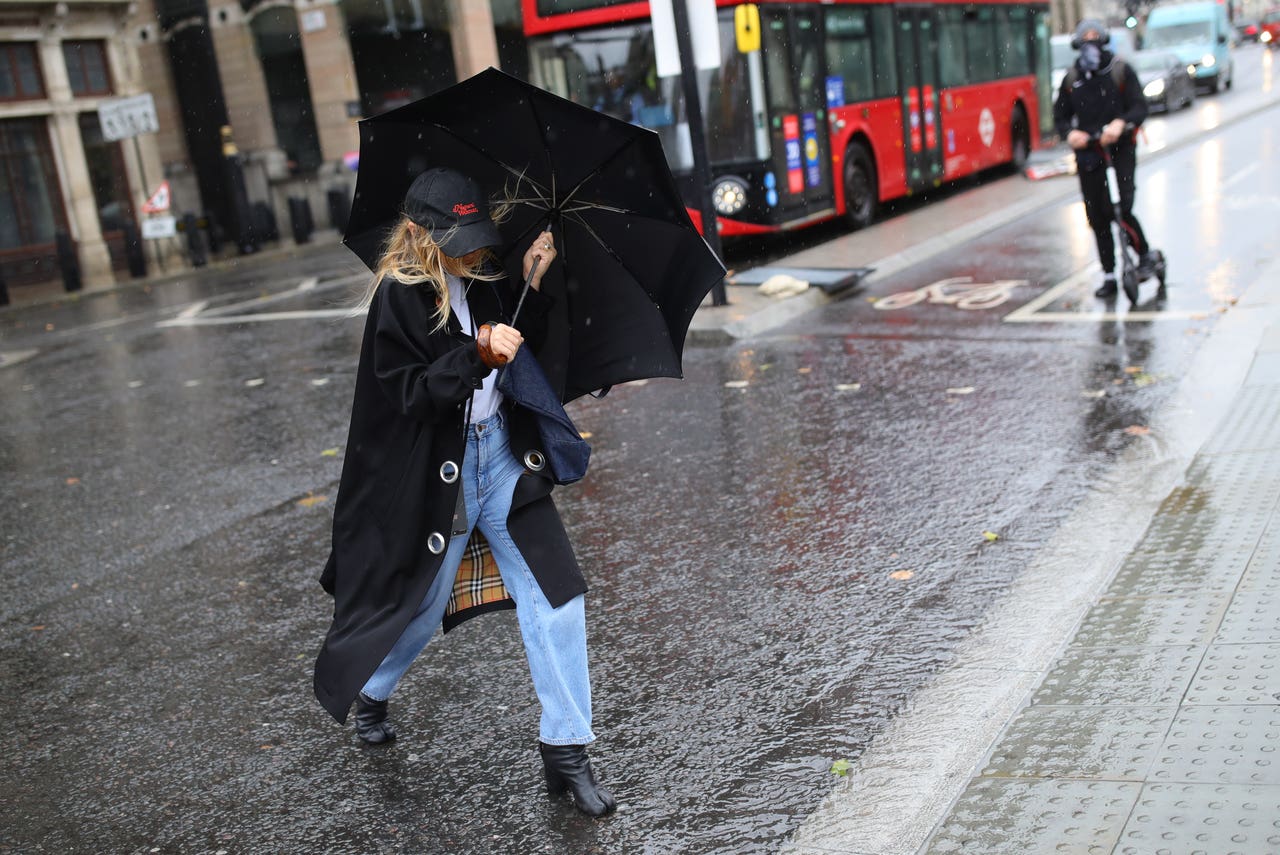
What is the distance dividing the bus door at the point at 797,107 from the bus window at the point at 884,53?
160 centimetres

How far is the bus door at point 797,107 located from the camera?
46.4 feet

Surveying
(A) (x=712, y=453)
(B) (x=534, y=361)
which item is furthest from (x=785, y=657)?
(A) (x=712, y=453)

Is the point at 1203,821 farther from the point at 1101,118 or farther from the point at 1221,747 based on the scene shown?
the point at 1101,118

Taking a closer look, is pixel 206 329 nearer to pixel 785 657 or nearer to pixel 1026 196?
pixel 1026 196

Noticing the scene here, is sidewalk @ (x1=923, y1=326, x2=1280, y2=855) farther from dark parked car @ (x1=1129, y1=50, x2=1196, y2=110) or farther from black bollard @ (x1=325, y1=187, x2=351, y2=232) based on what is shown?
dark parked car @ (x1=1129, y1=50, x2=1196, y2=110)

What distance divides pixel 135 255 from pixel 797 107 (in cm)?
1622

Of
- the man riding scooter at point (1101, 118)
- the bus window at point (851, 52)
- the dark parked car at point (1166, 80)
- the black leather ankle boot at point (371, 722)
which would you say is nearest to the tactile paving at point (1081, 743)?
the black leather ankle boot at point (371, 722)

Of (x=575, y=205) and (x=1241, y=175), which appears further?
(x=1241, y=175)

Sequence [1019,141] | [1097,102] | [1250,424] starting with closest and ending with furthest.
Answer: [1250,424]
[1097,102]
[1019,141]

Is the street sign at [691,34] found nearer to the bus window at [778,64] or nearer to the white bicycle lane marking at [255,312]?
the bus window at [778,64]

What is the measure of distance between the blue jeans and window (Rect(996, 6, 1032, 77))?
62.4 feet

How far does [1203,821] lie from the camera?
9.53ft

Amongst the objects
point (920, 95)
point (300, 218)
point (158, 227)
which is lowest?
point (300, 218)

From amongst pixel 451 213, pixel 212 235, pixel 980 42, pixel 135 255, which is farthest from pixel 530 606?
pixel 212 235
